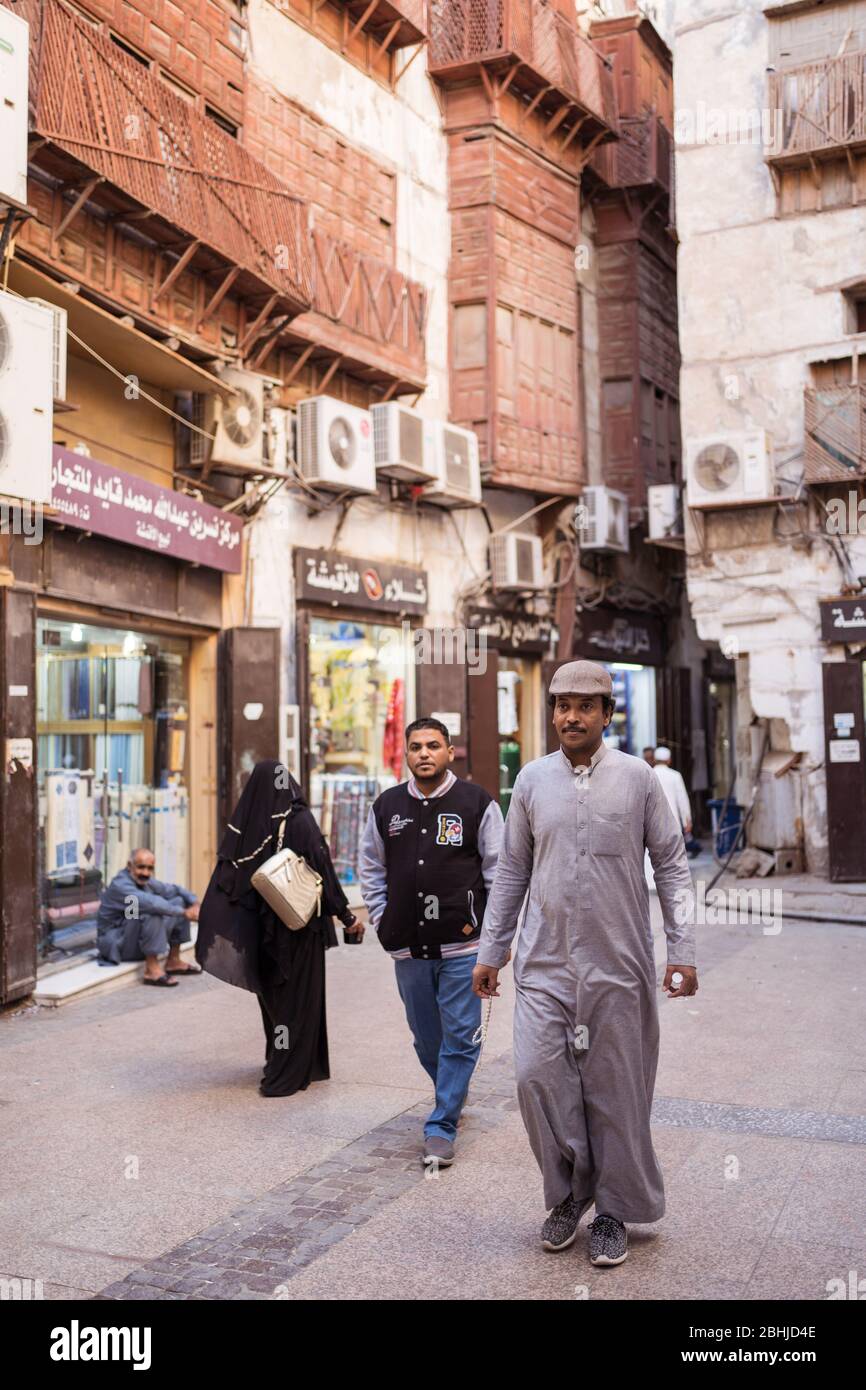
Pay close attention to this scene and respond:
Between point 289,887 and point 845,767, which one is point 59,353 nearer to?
point 289,887

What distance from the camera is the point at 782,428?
17000mm

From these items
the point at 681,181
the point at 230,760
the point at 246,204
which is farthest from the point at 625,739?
the point at 246,204

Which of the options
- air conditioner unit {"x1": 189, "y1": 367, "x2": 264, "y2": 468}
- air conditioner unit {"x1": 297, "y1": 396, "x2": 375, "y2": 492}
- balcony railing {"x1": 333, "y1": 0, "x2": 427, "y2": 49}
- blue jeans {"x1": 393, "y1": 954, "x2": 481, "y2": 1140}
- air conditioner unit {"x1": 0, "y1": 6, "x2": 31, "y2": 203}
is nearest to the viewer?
blue jeans {"x1": 393, "y1": 954, "x2": 481, "y2": 1140}

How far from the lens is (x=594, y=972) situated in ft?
14.0

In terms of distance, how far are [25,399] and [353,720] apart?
7.56m

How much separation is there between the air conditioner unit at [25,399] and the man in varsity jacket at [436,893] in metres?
3.85

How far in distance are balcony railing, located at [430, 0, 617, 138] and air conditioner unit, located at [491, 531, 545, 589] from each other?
6307 mm

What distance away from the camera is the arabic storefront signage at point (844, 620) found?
16.1m

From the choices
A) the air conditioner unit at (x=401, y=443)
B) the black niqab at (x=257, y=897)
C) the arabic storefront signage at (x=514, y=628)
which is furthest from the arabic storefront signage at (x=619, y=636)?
the black niqab at (x=257, y=897)

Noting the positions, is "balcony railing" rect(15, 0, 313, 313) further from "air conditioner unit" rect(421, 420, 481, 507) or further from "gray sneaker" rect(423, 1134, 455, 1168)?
"gray sneaker" rect(423, 1134, 455, 1168)

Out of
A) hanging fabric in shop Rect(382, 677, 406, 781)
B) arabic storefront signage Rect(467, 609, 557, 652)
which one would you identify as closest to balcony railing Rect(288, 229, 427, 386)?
arabic storefront signage Rect(467, 609, 557, 652)

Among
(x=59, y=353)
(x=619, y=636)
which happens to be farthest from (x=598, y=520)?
(x=59, y=353)

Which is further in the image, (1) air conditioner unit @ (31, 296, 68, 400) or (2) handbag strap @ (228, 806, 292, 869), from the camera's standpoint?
(1) air conditioner unit @ (31, 296, 68, 400)

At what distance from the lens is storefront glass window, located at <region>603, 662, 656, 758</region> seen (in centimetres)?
2252
